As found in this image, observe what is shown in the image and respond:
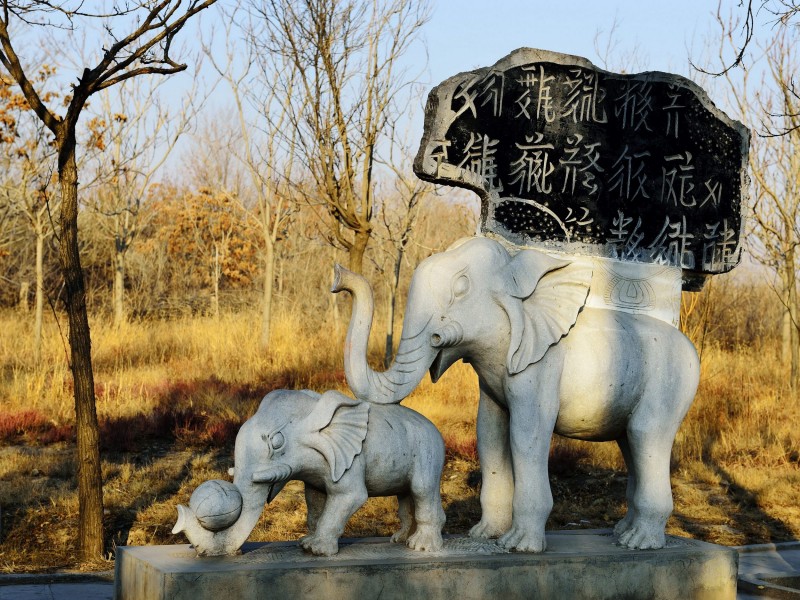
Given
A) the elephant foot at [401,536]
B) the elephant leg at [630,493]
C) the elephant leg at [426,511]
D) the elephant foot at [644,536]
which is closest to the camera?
the elephant leg at [426,511]

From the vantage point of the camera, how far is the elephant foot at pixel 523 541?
14.8 ft

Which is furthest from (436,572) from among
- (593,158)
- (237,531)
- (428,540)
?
(593,158)

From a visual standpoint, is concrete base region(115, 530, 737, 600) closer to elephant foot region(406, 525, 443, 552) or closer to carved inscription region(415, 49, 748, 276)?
elephant foot region(406, 525, 443, 552)

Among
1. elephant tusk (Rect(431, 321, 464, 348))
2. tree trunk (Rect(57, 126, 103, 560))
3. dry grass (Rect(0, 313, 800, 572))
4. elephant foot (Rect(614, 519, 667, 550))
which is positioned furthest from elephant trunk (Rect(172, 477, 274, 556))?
dry grass (Rect(0, 313, 800, 572))

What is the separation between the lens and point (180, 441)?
9633mm

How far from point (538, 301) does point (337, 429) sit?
1.12 metres

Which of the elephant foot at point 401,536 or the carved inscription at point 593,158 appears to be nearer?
the elephant foot at point 401,536

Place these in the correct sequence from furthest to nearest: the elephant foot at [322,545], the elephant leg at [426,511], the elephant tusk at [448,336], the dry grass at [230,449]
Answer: the dry grass at [230,449] < the elephant tusk at [448,336] < the elephant leg at [426,511] < the elephant foot at [322,545]

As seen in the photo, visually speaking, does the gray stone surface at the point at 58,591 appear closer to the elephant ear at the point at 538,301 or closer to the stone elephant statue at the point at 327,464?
the stone elephant statue at the point at 327,464

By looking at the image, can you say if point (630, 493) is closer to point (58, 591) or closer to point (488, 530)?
point (488, 530)

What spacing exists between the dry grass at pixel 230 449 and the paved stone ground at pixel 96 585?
2.04ft

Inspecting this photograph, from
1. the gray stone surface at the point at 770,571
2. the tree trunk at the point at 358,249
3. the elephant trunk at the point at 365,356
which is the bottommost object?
the gray stone surface at the point at 770,571

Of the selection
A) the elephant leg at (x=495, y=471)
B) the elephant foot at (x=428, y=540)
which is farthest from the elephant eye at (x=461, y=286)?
the elephant foot at (x=428, y=540)

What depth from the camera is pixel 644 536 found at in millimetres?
4746
